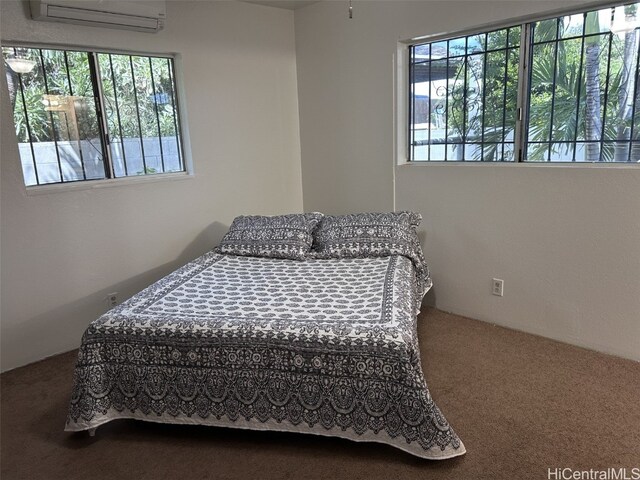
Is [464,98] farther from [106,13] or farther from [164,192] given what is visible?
[106,13]

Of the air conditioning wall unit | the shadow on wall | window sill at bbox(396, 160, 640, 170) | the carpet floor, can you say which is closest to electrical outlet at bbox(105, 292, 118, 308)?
the shadow on wall

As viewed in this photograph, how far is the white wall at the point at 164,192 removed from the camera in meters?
2.78

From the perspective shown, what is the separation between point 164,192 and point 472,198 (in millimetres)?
2193

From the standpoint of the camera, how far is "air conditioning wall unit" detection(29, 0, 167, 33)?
2631 millimetres

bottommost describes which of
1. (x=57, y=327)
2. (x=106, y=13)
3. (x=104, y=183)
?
(x=57, y=327)

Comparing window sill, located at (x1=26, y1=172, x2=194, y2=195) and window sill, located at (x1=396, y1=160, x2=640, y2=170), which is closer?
window sill, located at (x1=396, y1=160, x2=640, y2=170)

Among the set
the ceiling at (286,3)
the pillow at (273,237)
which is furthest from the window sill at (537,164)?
the ceiling at (286,3)

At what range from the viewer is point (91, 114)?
122 inches

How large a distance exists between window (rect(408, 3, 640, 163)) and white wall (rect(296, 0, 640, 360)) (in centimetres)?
16

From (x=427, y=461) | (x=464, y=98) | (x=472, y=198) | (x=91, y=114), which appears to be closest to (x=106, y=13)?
(x=91, y=114)

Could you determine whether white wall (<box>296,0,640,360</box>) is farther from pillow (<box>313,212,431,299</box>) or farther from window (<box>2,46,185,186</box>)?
window (<box>2,46,185,186</box>)

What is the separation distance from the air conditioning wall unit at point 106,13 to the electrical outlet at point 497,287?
284 cm

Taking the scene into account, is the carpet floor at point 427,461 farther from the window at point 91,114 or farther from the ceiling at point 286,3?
the ceiling at point 286,3

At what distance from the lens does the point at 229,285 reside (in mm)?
2562
